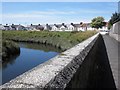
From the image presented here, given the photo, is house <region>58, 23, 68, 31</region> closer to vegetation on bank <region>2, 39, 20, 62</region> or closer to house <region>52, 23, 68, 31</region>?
house <region>52, 23, 68, 31</region>

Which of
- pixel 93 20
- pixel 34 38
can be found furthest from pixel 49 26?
pixel 34 38

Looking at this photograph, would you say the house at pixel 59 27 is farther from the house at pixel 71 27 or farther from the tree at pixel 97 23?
the tree at pixel 97 23

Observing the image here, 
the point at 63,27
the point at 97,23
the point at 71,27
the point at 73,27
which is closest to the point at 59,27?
the point at 63,27

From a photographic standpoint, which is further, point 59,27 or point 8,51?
point 59,27

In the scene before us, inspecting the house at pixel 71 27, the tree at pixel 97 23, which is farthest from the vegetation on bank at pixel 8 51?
the house at pixel 71 27

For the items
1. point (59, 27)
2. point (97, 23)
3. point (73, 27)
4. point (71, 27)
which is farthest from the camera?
point (59, 27)

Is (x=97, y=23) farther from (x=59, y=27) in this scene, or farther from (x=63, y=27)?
(x=59, y=27)

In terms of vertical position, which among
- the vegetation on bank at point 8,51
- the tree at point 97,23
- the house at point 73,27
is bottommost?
the vegetation on bank at point 8,51

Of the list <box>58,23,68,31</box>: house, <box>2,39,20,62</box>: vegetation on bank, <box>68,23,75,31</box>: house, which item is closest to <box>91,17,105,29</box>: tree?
<box>68,23,75,31</box>: house

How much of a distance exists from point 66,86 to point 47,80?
40cm

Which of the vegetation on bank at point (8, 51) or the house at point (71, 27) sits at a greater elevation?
the house at point (71, 27)

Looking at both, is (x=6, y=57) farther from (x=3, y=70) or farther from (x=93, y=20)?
(x=93, y=20)

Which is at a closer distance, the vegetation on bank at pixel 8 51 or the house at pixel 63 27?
the vegetation on bank at pixel 8 51

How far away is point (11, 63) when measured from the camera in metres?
23.5
